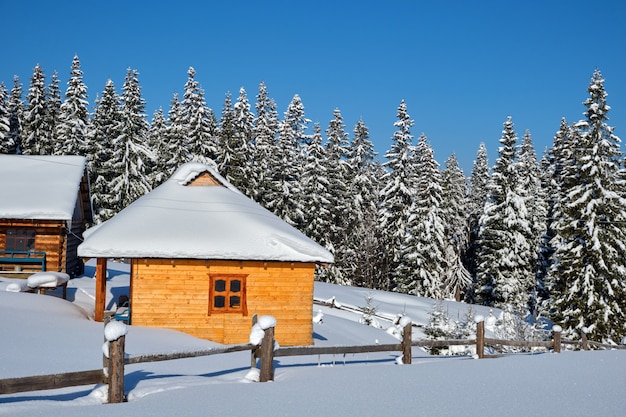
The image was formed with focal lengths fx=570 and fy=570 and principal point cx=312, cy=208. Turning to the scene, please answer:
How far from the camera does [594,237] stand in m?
30.0

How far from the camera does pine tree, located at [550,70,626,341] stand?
29.5m

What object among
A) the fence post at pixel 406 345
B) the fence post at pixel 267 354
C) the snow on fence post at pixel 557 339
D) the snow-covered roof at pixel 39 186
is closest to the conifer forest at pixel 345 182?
the snow-covered roof at pixel 39 186

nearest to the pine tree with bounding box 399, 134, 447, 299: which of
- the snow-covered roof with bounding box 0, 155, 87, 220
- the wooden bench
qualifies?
the snow-covered roof with bounding box 0, 155, 87, 220

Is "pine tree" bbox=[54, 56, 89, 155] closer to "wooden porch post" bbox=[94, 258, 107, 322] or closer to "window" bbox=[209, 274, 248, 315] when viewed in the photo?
"wooden porch post" bbox=[94, 258, 107, 322]

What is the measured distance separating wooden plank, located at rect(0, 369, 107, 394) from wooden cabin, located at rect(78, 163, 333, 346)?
10.6m

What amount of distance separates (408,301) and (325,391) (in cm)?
2879

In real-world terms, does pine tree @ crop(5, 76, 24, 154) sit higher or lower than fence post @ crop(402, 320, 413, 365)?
higher

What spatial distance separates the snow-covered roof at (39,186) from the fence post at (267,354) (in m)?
20.4

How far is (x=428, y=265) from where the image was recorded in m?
46.1

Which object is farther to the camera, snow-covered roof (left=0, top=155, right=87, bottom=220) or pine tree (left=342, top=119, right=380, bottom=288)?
pine tree (left=342, top=119, right=380, bottom=288)

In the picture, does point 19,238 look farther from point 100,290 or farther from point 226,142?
point 226,142

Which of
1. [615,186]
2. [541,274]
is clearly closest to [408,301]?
[615,186]

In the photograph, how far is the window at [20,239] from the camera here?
27969 mm

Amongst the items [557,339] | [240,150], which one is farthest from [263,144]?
[557,339]
